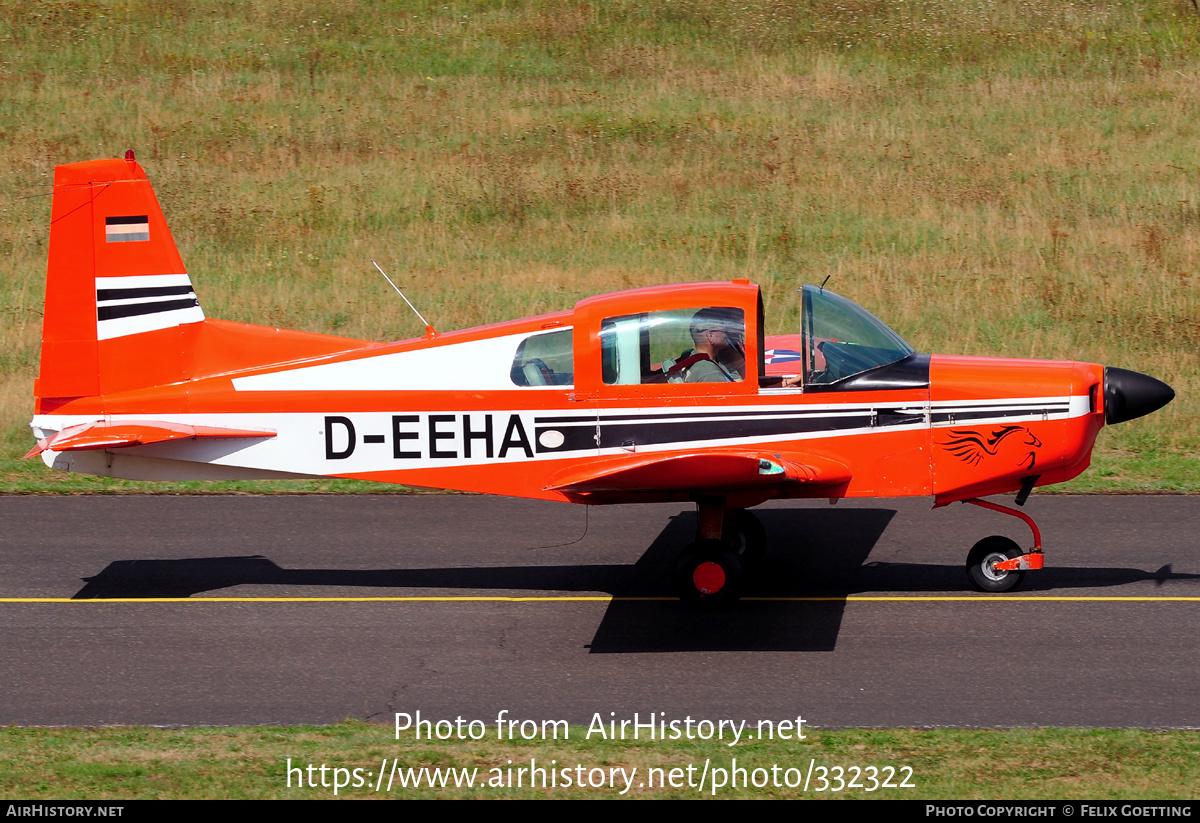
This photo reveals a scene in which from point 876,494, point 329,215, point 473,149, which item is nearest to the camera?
point 876,494

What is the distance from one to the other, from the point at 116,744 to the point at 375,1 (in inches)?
945

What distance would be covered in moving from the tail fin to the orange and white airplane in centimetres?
1

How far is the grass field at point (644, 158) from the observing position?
1764cm

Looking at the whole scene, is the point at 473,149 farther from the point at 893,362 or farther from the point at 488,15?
the point at 893,362

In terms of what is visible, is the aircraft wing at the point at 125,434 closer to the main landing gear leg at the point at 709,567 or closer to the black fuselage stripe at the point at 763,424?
the black fuselage stripe at the point at 763,424

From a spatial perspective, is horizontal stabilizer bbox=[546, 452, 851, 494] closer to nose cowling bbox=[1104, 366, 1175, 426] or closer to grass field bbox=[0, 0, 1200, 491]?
nose cowling bbox=[1104, 366, 1175, 426]

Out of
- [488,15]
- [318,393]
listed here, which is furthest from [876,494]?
[488,15]

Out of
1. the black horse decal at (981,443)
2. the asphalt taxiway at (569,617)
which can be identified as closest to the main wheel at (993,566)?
the asphalt taxiway at (569,617)

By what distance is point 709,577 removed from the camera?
338 inches

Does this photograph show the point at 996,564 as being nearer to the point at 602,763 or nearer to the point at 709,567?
the point at 709,567

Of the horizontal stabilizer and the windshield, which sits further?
the windshield

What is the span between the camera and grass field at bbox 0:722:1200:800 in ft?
19.6

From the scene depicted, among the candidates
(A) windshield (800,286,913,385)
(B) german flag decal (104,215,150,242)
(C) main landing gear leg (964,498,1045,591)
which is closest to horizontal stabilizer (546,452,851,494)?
(A) windshield (800,286,913,385)

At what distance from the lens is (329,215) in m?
20.9
